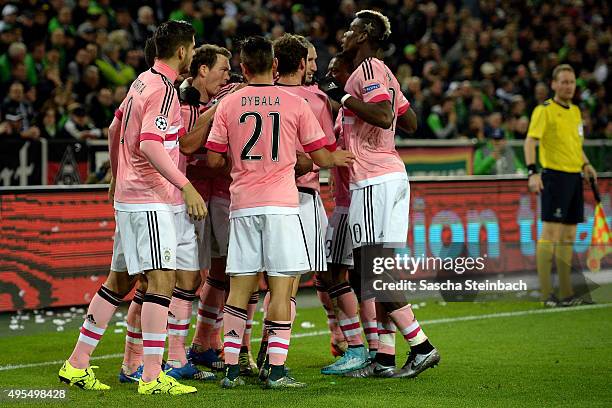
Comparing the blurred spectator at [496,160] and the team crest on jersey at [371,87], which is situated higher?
the team crest on jersey at [371,87]

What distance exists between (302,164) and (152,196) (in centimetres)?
105

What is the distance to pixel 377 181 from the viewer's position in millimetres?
7109

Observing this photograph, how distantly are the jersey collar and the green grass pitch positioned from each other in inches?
78.7

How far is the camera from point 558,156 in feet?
35.6

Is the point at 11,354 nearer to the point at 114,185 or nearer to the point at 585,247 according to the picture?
the point at 114,185

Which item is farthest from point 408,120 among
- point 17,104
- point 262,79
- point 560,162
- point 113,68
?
point 113,68

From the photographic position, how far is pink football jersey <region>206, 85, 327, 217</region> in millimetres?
6512

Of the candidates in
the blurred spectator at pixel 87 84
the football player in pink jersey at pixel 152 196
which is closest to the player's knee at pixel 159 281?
the football player in pink jersey at pixel 152 196

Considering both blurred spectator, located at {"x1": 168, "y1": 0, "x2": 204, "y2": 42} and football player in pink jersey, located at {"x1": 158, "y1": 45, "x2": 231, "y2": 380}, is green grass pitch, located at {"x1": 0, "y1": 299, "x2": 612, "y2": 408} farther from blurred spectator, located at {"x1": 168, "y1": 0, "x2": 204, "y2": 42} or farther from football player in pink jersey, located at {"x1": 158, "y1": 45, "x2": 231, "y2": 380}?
blurred spectator, located at {"x1": 168, "y1": 0, "x2": 204, "y2": 42}

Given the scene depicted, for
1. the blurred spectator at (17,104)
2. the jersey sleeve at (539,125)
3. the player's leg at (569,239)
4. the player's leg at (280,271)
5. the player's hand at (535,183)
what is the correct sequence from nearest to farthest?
the player's leg at (280,271) < the player's hand at (535,183) < the jersey sleeve at (539,125) < the player's leg at (569,239) < the blurred spectator at (17,104)

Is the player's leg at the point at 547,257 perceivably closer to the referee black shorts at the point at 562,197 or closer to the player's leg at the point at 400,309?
the referee black shorts at the point at 562,197

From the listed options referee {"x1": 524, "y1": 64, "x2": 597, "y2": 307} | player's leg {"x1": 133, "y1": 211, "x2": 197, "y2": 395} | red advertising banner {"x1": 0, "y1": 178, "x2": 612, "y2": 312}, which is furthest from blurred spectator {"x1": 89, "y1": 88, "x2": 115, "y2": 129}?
player's leg {"x1": 133, "y1": 211, "x2": 197, "y2": 395}

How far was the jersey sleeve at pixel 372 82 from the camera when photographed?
6935 millimetres

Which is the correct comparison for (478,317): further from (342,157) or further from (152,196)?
(152,196)
